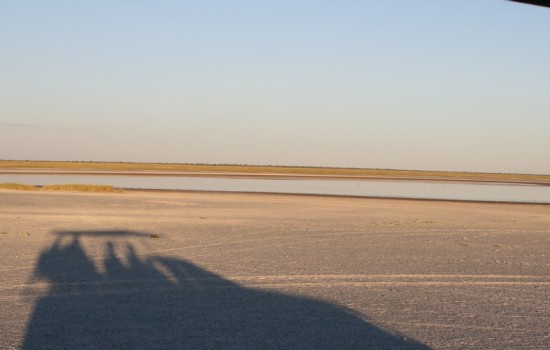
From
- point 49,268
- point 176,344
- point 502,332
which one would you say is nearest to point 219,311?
point 176,344

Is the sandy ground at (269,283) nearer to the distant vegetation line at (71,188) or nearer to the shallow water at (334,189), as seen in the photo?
the distant vegetation line at (71,188)

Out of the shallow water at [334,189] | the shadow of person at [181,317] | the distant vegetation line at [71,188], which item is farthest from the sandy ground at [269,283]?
the shallow water at [334,189]

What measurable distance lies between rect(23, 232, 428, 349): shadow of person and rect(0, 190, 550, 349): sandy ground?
3cm

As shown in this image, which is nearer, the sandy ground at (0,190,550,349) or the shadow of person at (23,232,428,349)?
the shadow of person at (23,232,428,349)

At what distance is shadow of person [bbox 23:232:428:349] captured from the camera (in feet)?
28.5

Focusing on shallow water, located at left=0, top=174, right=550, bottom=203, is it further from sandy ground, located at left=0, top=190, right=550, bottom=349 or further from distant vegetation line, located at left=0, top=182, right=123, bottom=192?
sandy ground, located at left=0, top=190, right=550, bottom=349

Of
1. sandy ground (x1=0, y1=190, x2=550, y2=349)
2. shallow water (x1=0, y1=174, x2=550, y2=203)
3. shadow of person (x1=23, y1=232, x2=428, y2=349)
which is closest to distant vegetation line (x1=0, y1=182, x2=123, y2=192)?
shallow water (x1=0, y1=174, x2=550, y2=203)

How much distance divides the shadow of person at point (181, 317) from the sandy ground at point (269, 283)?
0.03 meters

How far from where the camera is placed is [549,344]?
29.6 ft

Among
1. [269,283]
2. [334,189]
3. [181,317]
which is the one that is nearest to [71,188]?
[334,189]

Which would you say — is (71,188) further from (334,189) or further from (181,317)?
(181,317)

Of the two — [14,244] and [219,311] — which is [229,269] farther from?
[14,244]

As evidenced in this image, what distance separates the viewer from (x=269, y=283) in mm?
13461

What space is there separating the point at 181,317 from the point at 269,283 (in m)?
3.52
